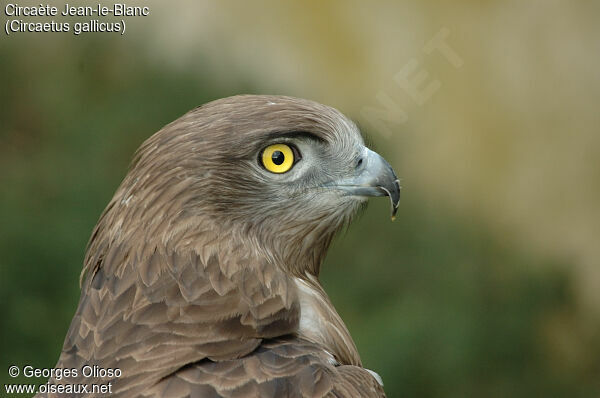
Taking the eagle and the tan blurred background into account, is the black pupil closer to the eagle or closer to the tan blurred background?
the eagle

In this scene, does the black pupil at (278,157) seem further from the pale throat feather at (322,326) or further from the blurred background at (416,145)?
the blurred background at (416,145)

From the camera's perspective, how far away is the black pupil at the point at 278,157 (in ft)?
8.34

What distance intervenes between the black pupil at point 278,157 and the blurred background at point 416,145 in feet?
6.15

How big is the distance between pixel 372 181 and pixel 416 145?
2095 mm

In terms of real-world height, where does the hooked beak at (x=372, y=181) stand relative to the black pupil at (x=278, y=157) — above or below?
below

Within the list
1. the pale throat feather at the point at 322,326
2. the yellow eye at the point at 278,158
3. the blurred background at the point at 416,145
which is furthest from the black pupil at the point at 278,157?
the blurred background at the point at 416,145

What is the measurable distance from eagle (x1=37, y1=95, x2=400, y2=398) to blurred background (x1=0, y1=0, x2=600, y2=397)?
1767mm

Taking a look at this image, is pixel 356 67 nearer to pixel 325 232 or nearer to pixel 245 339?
pixel 325 232

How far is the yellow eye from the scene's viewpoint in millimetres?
2537
